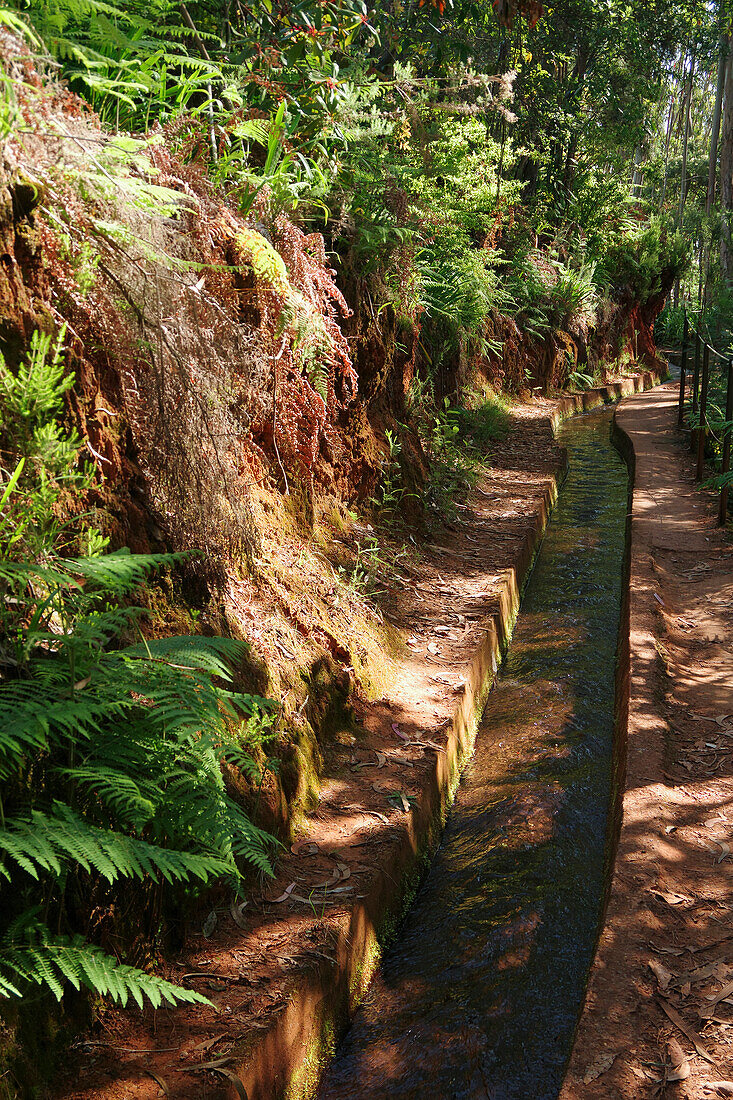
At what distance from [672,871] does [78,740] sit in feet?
8.57

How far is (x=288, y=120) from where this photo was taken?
16.1ft

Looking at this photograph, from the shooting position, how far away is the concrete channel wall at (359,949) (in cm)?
275

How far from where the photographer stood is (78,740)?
2.47 m

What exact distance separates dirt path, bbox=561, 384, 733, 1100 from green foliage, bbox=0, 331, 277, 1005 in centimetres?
137

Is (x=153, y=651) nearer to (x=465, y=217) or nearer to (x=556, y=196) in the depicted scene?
(x=465, y=217)

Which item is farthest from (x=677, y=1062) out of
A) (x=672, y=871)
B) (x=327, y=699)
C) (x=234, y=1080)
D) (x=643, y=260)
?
(x=643, y=260)

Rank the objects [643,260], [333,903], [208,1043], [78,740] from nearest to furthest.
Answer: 1. [78,740]
2. [208,1043]
3. [333,903]
4. [643,260]

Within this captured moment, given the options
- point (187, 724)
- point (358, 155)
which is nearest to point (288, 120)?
point (358, 155)

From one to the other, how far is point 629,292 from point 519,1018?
19870 millimetres

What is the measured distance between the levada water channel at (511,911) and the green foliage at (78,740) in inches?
42.3

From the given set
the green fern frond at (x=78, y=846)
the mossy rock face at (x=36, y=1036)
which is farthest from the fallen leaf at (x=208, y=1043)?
the green fern frond at (x=78, y=846)

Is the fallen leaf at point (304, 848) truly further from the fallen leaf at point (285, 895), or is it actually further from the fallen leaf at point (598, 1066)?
the fallen leaf at point (598, 1066)

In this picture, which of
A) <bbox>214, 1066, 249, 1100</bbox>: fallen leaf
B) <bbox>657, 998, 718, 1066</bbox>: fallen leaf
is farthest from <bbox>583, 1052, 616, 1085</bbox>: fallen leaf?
<bbox>214, 1066, 249, 1100</bbox>: fallen leaf

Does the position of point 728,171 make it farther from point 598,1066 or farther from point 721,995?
point 598,1066
